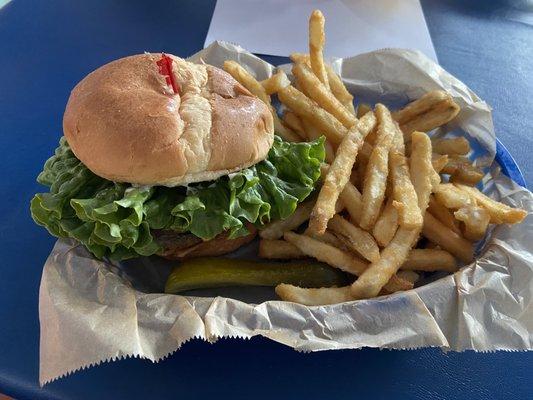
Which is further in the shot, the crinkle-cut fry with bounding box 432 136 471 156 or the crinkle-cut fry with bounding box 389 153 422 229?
the crinkle-cut fry with bounding box 432 136 471 156

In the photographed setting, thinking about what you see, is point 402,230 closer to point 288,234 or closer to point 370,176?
point 370,176

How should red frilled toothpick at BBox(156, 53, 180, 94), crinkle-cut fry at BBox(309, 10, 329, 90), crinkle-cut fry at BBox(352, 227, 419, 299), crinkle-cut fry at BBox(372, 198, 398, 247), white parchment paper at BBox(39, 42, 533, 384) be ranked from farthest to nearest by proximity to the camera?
crinkle-cut fry at BBox(309, 10, 329, 90)
red frilled toothpick at BBox(156, 53, 180, 94)
crinkle-cut fry at BBox(372, 198, 398, 247)
crinkle-cut fry at BBox(352, 227, 419, 299)
white parchment paper at BBox(39, 42, 533, 384)

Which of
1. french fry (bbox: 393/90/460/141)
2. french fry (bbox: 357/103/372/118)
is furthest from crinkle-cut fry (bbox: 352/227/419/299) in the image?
french fry (bbox: 357/103/372/118)

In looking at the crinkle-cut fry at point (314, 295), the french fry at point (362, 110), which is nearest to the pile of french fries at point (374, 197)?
the crinkle-cut fry at point (314, 295)

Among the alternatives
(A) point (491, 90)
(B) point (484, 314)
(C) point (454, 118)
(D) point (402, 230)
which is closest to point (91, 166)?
(D) point (402, 230)

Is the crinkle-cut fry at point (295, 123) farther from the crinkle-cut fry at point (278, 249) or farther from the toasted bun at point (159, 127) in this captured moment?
the crinkle-cut fry at point (278, 249)

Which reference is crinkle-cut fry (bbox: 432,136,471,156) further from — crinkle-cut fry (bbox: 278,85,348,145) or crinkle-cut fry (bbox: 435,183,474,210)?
crinkle-cut fry (bbox: 278,85,348,145)
